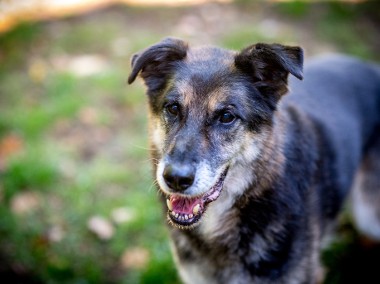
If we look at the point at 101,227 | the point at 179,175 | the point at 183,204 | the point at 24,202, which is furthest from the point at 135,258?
the point at 179,175

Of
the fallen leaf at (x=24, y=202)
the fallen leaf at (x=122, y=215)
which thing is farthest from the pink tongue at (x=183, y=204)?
the fallen leaf at (x=24, y=202)

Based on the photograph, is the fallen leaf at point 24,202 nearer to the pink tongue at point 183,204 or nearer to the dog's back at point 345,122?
the pink tongue at point 183,204

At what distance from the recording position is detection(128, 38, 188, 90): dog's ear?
117 inches

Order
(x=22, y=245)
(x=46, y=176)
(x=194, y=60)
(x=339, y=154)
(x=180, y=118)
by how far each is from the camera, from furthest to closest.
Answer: (x=46, y=176), (x=22, y=245), (x=339, y=154), (x=194, y=60), (x=180, y=118)

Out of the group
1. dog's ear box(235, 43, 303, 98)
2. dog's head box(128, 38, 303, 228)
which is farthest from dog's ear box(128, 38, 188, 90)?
dog's ear box(235, 43, 303, 98)

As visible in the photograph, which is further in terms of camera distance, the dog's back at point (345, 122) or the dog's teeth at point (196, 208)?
the dog's back at point (345, 122)

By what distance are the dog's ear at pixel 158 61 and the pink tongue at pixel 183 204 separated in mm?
885

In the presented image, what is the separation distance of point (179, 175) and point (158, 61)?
104 cm

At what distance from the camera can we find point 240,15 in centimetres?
798

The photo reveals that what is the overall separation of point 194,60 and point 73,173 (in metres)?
2.72

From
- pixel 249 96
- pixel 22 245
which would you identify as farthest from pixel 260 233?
pixel 22 245

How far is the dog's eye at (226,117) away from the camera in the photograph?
2.88 metres

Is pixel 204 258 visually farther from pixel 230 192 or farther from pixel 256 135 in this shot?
pixel 256 135

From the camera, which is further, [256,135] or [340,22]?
[340,22]
